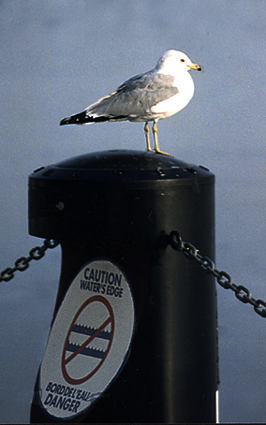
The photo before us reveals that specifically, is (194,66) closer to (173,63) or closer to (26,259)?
(173,63)

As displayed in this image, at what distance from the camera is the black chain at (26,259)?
182 cm

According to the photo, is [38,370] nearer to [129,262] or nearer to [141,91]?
[129,262]

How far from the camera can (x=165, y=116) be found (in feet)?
7.16

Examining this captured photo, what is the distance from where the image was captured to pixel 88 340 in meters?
1.88

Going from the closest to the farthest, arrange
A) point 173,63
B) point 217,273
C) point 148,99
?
1. point 217,273
2. point 148,99
3. point 173,63

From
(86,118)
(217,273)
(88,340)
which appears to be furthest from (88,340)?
(86,118)

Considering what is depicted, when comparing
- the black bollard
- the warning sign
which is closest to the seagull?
the black bollard

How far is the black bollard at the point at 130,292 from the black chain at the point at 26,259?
78 mm

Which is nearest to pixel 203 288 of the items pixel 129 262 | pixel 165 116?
pixel 129 262

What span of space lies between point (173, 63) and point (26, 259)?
1.07m

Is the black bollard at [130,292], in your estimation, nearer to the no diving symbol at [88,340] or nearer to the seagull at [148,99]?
the no diving symbol at [88,340]

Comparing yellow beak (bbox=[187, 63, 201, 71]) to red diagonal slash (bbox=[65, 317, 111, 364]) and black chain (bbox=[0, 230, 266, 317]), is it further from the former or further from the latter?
red diagonal slash (bbox=[65, 317, 111, 364])

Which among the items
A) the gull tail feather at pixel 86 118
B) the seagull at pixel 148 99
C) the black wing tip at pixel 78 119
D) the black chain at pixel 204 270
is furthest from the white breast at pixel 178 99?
the black chain at pixel 204 270

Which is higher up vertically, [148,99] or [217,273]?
[148,99]
